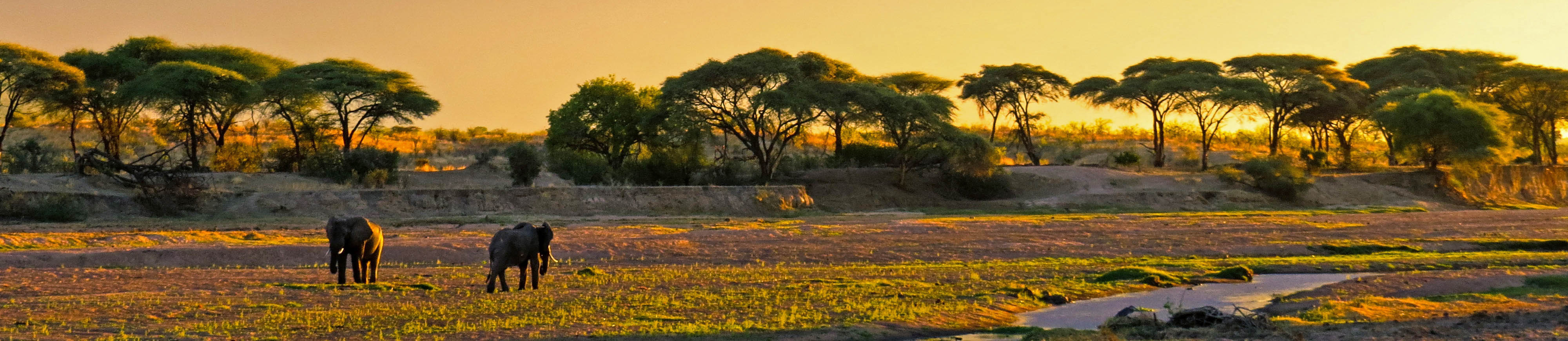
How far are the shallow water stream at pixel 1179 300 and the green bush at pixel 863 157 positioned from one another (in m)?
34.6

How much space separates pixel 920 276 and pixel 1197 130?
100130 mm

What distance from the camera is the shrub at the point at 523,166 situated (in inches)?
1928

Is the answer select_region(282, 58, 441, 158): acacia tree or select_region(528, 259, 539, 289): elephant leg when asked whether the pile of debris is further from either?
select_region(282, 58, 441, 158): acacia tree

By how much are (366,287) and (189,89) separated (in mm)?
37249

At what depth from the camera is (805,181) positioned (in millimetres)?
52094

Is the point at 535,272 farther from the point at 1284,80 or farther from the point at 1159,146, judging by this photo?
the point at 1284,80

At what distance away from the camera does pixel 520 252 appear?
16172 mm

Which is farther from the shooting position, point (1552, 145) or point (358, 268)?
point (1552, 145)

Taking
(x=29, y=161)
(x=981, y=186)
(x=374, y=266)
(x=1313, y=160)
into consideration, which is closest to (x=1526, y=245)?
(x=981, y=186)

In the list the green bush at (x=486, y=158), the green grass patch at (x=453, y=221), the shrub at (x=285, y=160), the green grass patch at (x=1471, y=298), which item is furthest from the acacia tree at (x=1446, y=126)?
the shrub at (x=285, y=160)

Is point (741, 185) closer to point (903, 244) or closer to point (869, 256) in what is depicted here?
point (903, 244)

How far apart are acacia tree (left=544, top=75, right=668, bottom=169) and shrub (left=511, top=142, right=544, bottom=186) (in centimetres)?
709

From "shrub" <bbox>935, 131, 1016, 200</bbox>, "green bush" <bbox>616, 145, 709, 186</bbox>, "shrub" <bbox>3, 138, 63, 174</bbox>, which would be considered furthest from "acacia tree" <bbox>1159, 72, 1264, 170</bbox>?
"shrub" <bbox>3, 138, 63, 174</bbox>

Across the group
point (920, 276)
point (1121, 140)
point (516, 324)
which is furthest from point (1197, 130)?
point (516, 324)
